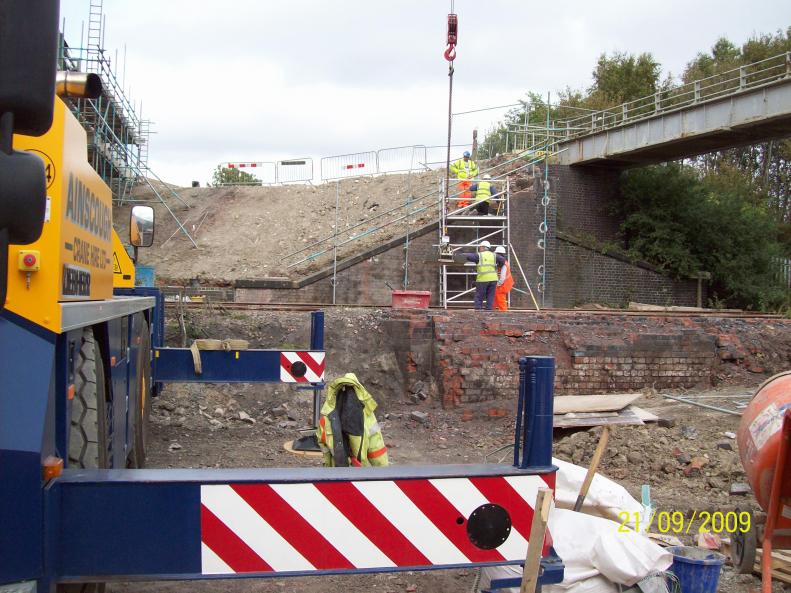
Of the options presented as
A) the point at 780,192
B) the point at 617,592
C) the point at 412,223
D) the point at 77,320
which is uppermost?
the point at 780,192

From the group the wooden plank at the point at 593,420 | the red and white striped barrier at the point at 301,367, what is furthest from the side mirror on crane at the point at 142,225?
the wooden plank at the point at 593,420

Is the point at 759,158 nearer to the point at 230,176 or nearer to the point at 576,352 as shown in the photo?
the point at 230,176

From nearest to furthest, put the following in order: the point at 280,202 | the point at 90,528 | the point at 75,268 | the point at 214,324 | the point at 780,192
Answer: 1. the point at 90,528
2. the point at 75,268
3. the point at 214,324
4. the point at 280,202
5. the point at 780,192

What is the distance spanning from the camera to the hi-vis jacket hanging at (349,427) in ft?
18.1

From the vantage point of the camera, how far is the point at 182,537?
2490 millimetres

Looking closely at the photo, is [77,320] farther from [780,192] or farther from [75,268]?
[780,192]

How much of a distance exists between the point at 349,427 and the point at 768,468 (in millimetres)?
2952

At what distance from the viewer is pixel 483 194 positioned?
22.0m

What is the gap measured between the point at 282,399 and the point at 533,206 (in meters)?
14.0

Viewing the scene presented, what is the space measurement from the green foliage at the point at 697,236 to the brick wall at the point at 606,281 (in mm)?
719

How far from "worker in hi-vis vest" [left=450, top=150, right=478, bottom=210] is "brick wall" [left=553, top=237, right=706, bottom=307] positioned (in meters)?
3.27

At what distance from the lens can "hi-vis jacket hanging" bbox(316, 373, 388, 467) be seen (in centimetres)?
550

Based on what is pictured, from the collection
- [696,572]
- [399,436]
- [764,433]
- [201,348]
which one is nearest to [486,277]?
[399,436]

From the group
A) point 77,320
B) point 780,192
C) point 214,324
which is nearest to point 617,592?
point 77,320
